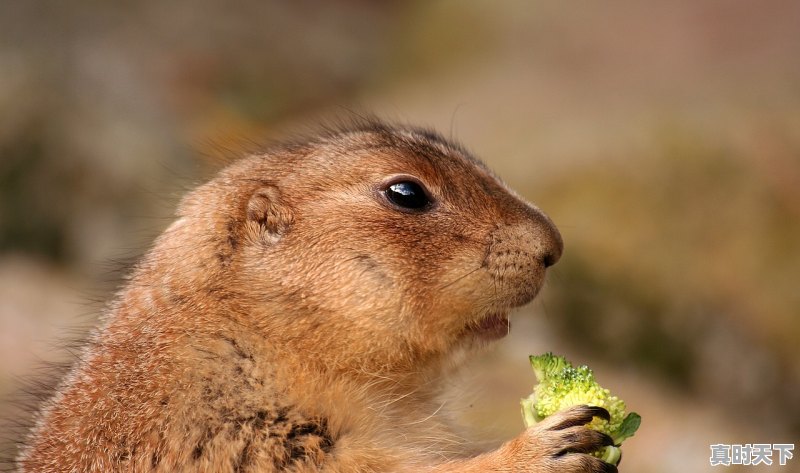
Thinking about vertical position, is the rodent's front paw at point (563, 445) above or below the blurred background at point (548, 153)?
below

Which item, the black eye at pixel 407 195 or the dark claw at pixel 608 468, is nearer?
the dark claw at pixel 608 468

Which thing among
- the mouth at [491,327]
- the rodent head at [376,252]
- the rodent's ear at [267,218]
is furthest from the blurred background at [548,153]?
the rodent's ear at [267,218]

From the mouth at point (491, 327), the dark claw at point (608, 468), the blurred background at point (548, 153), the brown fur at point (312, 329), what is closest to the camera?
the brown fur at point (312, 329)

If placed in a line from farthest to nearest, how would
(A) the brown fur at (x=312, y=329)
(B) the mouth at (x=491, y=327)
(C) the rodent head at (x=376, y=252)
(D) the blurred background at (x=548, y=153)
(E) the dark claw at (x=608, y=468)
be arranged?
(D) the blurred background at (x=548, y=153)
(B) the mouth at (x=491, y=327)
(C) the rodent head at (x=376, y=252)
(E) the dark claw at (x=608, y=468)
(A) the brown fur at (x=312, y=329)

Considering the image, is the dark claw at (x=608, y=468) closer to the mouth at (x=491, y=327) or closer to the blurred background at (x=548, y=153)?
the mouth at (x=491, y=327)

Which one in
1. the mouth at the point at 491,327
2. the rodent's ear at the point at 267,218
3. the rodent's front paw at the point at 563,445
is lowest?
the rodent's front paw at the point at 563,445

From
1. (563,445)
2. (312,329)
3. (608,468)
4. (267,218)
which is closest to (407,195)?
(267,218)

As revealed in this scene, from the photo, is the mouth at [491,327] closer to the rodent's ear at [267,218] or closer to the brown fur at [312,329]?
the brown fur at [312,329]

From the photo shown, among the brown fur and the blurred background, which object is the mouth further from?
the blurred background

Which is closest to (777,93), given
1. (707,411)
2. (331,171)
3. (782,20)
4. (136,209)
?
(782,20)
